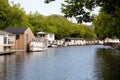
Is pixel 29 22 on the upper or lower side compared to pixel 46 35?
upper

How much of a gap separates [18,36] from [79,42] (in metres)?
106

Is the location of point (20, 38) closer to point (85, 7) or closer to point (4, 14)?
point (4, 14)

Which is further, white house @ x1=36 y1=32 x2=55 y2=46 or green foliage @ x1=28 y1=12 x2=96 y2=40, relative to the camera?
green foliage @ x1=28 y1=12 x2=96 y2=40

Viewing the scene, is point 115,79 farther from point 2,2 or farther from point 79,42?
point 79,42

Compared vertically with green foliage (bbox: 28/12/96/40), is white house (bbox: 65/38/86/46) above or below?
below

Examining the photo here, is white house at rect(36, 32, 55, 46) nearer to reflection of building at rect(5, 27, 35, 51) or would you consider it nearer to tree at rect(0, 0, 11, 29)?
tree at rect(0, 0, 11, 29)

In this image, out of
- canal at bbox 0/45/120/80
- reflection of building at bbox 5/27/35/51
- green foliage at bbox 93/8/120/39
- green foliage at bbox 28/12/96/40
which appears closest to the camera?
canal at bbox 0/45/120/80

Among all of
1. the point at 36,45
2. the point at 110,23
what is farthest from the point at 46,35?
the point at 110,23

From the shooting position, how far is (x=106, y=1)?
20.4m

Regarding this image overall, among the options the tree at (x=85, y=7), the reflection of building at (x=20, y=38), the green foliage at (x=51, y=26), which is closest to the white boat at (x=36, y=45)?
the reflection of building at (x=20, y=38)

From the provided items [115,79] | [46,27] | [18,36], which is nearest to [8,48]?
[18,36]

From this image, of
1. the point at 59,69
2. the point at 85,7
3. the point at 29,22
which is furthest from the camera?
the point at 29,22

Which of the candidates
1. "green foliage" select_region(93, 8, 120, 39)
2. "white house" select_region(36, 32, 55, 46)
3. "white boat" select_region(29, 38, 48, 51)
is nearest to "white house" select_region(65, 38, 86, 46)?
"white house" select_region(36, 32, 55, 46)

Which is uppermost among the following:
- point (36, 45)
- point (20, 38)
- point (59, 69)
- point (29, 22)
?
point (29, 22)
